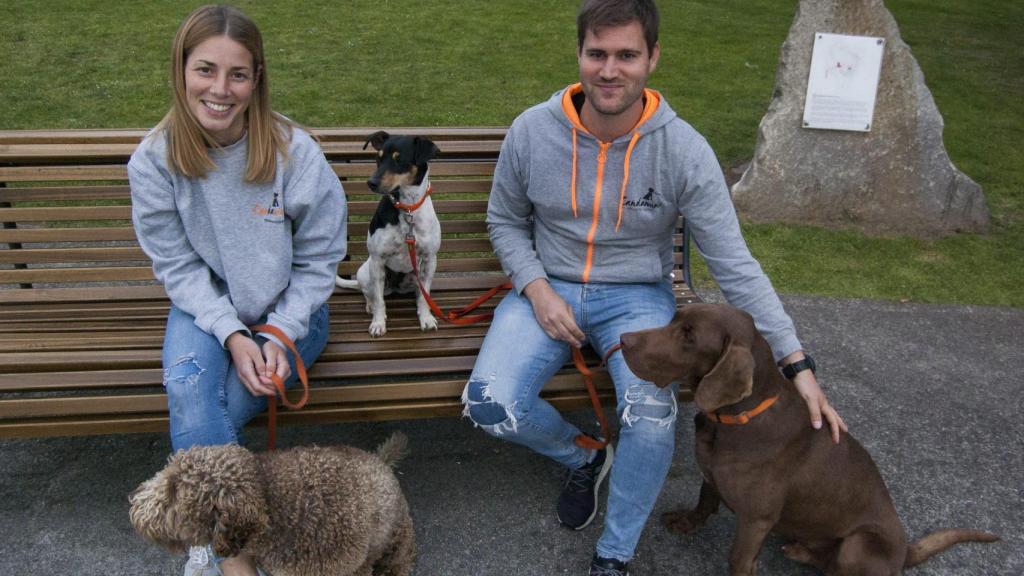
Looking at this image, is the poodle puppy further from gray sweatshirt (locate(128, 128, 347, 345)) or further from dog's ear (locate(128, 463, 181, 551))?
gray sweatshirt (locate(128, 128, 347, 345))

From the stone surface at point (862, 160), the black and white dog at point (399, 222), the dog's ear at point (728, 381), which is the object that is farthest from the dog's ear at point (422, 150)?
the stone surface at point (862, 160)

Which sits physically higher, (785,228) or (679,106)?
(679,106)

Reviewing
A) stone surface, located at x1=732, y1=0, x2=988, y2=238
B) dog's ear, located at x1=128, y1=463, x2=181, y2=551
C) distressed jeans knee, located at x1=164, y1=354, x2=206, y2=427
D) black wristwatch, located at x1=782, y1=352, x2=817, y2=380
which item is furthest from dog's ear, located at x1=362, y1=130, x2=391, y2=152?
stone surface, located at x1=732, y1=0, x2=988, y2=238

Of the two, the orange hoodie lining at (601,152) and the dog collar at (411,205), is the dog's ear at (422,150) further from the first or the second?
the orange hoodie lining at (601,152)

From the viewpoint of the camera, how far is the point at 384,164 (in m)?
3.58

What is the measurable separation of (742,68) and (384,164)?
8261mm

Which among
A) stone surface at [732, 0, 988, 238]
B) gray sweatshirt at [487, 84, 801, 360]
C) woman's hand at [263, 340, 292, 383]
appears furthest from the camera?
stone surface at [732, 0, 988, 238]

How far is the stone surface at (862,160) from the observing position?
6.30m

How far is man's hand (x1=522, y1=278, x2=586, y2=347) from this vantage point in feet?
10.1

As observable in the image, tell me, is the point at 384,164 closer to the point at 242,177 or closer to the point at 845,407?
the point at 242,177

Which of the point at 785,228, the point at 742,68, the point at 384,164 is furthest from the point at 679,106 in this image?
the point at 384,164

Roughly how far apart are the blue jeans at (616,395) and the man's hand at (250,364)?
0.75 meters

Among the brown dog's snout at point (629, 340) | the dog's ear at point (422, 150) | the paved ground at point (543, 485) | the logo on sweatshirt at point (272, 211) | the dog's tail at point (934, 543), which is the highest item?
the dog's ear at point (422, 150)

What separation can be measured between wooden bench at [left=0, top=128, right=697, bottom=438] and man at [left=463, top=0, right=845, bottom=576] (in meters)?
0.20
